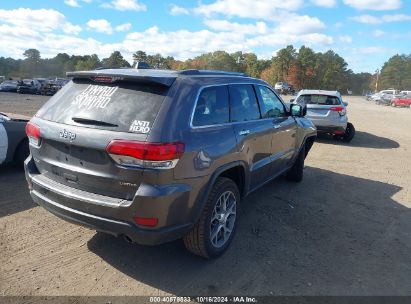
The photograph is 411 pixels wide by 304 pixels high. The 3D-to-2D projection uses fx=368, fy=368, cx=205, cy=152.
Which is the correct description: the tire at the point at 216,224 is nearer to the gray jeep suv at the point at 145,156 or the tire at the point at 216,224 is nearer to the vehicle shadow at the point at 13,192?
the gray jeep suv at the point at 145,156

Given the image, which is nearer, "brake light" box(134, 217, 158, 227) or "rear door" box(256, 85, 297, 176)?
"brake light" box(134, 217, 158, 227)

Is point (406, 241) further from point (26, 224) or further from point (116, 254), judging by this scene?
point (26, 224)

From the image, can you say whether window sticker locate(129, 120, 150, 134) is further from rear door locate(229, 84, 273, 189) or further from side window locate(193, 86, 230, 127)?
rear door locate(229, 84, 273, 189)

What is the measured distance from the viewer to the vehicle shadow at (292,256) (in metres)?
3.40

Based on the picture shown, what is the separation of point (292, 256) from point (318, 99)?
8801mm

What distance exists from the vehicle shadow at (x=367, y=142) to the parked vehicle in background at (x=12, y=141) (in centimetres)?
875

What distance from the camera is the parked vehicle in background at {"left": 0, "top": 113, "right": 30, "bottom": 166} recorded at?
19.1 ft

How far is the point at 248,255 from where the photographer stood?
3.90 metres

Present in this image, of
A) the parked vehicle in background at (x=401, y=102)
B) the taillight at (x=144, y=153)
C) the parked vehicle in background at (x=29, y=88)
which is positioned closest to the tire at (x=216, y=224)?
the taillight at (x=144, y=153)

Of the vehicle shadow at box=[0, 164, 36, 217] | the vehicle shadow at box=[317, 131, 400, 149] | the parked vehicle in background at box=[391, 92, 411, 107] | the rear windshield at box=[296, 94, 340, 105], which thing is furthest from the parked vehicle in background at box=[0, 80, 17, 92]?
the parked vehicle in background at box=[391, 92, 411, 107]

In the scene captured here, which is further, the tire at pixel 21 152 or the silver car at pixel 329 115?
the silver car at pixel 329 115

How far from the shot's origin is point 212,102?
3646 mm

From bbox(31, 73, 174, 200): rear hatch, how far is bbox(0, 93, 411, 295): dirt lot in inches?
33.6

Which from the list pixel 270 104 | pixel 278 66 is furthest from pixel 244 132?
pixel 278 66
